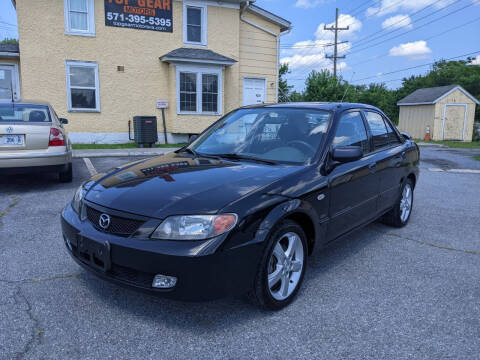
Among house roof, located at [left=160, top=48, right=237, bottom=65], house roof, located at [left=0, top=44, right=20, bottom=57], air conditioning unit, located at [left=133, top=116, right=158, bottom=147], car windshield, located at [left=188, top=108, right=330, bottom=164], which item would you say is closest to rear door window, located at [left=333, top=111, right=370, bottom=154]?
car windshield, located at [left=188, top=108, right=330, bottom=164]

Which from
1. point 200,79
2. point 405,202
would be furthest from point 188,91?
point 405,202

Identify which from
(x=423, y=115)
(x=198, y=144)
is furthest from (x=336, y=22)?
(x=198, y=144)

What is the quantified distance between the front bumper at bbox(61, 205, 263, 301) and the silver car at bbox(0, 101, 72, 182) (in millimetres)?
4508

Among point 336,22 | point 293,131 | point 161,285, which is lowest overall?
point 161,285

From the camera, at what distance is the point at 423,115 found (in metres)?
30.7

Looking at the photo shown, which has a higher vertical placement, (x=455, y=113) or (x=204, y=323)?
(x=455, y=113)

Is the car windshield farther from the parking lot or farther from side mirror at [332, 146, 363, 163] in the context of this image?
the parking lot

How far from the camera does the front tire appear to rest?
269cm

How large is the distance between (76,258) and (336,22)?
3983 centimetres

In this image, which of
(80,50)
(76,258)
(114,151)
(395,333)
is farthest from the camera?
(80,50)

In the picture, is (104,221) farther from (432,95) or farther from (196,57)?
(432,95)

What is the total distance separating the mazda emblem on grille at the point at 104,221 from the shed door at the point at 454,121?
103 feet

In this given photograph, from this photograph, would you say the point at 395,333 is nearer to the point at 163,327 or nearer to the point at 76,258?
the point at 163,327

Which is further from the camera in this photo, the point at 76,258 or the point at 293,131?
the point at 293,131
